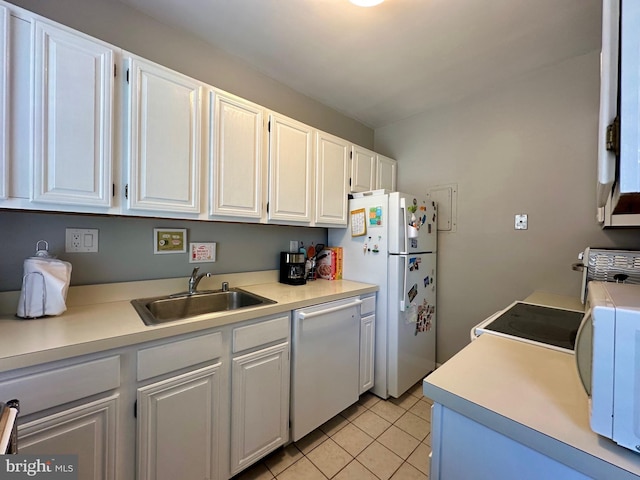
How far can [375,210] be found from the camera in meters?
2.16

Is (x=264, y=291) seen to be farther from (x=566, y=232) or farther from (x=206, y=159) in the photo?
(x=566, y=232)

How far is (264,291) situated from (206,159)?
0.91m

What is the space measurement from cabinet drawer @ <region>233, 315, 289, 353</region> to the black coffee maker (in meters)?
0.59

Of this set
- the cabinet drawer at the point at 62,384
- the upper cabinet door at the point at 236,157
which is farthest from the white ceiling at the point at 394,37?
the cabinet drawer at the point at 62,384

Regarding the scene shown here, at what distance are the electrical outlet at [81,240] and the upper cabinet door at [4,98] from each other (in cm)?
39

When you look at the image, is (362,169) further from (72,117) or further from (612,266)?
(72,117)

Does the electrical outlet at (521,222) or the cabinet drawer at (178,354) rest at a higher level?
the electrical outlet at (521,222)

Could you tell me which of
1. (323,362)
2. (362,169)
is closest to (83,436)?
(323,362)

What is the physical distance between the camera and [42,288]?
112cm

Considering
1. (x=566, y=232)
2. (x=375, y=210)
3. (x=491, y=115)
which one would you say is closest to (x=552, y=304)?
(x=566, y=232)

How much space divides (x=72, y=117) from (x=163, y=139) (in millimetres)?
337

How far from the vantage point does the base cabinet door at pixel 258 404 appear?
1.32 meters

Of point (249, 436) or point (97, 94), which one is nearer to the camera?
point (97, 94)

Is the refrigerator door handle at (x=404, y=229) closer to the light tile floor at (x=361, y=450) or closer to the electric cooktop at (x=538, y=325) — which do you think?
the electric cooktop at (x=538, y=325)
